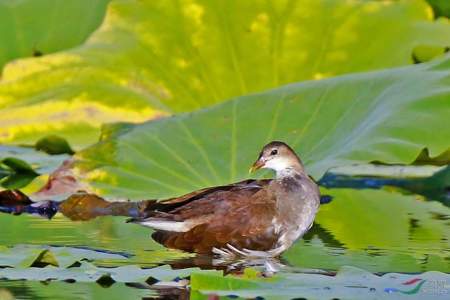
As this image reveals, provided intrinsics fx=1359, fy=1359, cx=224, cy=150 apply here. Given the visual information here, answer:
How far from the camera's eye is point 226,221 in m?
4.58

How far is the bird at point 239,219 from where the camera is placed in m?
4.54

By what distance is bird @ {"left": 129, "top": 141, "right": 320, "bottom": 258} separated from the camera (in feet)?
14.9

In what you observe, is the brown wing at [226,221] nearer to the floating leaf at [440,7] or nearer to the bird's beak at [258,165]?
the bird's beak at [258,165]

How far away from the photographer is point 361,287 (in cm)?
370

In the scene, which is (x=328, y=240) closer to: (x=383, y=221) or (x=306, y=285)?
(x=383, y=221)

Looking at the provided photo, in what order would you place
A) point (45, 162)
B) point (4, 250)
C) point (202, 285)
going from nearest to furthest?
point (202, 285) < point (4, 250) < point (45, 162)

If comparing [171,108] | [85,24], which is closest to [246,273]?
[171,108]

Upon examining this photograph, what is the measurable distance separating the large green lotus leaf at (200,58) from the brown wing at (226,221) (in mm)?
2236

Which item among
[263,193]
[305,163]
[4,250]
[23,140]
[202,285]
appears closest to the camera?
[202,285]

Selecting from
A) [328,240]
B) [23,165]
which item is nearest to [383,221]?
[328,240]

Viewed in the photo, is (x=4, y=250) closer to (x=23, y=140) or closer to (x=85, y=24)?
(x=23, y=140)

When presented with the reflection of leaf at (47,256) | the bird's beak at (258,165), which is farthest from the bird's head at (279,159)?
the reflection of leaf at (47,256)

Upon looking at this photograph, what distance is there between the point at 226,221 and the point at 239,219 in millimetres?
44

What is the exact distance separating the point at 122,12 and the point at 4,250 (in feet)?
10.6
